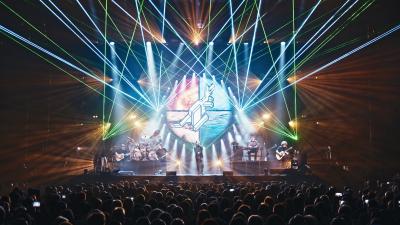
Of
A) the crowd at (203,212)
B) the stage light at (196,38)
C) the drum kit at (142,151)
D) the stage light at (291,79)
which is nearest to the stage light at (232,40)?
the stage light at (196,38)

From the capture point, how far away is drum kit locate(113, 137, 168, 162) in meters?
28.9

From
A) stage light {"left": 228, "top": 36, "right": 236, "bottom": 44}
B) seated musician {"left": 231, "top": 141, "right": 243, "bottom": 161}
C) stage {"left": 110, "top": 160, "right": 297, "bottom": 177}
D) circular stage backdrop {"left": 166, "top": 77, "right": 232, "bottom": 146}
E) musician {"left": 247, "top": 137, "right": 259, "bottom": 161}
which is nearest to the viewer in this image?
stage {"left": 110, "top": 160, "right": 297, "bottom": 177}

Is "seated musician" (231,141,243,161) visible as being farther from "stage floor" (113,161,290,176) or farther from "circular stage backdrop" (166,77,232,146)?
"circular stage backdrop" (166,77,232,146)

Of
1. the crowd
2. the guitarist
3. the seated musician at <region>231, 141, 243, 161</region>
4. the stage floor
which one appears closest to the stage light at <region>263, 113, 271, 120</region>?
the guitarist

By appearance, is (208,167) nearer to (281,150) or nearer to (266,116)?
(281,150)

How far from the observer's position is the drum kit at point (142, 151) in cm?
2888

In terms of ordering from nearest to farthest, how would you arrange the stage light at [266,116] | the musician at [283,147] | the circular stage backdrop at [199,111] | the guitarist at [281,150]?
the guitarist at [281,150]
the musician at [283,147]
the circular stage backdrop at [199,111]
the stage light at [266,116]

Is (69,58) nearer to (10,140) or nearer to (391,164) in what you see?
(10,140)

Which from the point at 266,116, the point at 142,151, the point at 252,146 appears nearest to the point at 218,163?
the point at 252,146

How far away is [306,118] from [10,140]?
1689 centimetres

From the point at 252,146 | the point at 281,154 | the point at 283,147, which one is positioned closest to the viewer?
the point at 281,154

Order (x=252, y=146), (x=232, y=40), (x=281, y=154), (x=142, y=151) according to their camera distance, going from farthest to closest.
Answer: (x=142, y=151) → (x=252, y=146) → (x=281, y=154) → (x=232, y=40)

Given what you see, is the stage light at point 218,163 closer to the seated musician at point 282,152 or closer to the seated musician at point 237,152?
the seated musician at point 237,152

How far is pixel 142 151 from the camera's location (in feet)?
96.1
